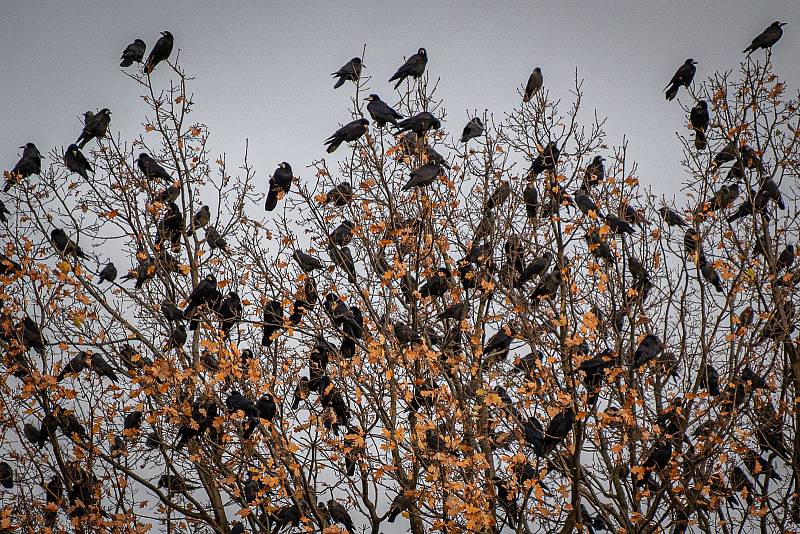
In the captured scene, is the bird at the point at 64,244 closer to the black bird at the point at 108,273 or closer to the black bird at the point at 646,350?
the black bird at the point at 108,273

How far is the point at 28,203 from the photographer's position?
36.6 ft

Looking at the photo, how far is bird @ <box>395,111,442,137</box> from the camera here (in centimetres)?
975

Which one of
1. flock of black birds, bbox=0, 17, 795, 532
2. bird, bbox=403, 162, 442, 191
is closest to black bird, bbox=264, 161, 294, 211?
flock of black birds, bbox=0, 17, 795, 532

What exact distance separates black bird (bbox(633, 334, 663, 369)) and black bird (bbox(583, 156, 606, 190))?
235 cm

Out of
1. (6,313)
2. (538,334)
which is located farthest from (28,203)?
(538,334)

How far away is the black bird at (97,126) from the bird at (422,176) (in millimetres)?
4921

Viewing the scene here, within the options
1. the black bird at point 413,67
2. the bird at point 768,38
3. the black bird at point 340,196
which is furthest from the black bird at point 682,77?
the black bird at point 340,196

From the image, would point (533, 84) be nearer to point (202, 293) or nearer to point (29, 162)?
point (202, 293)

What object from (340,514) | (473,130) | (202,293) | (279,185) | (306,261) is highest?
(473,130)

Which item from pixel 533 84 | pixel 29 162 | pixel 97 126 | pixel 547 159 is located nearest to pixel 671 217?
pixel 547 159

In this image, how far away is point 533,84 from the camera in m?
11.3

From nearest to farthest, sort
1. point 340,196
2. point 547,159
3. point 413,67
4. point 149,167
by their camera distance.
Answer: point 340,196, point 547,159, point 413,67, point 149,167

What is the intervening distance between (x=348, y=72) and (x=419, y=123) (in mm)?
1383

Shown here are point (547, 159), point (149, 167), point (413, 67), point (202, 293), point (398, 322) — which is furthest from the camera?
point (149, 167)
